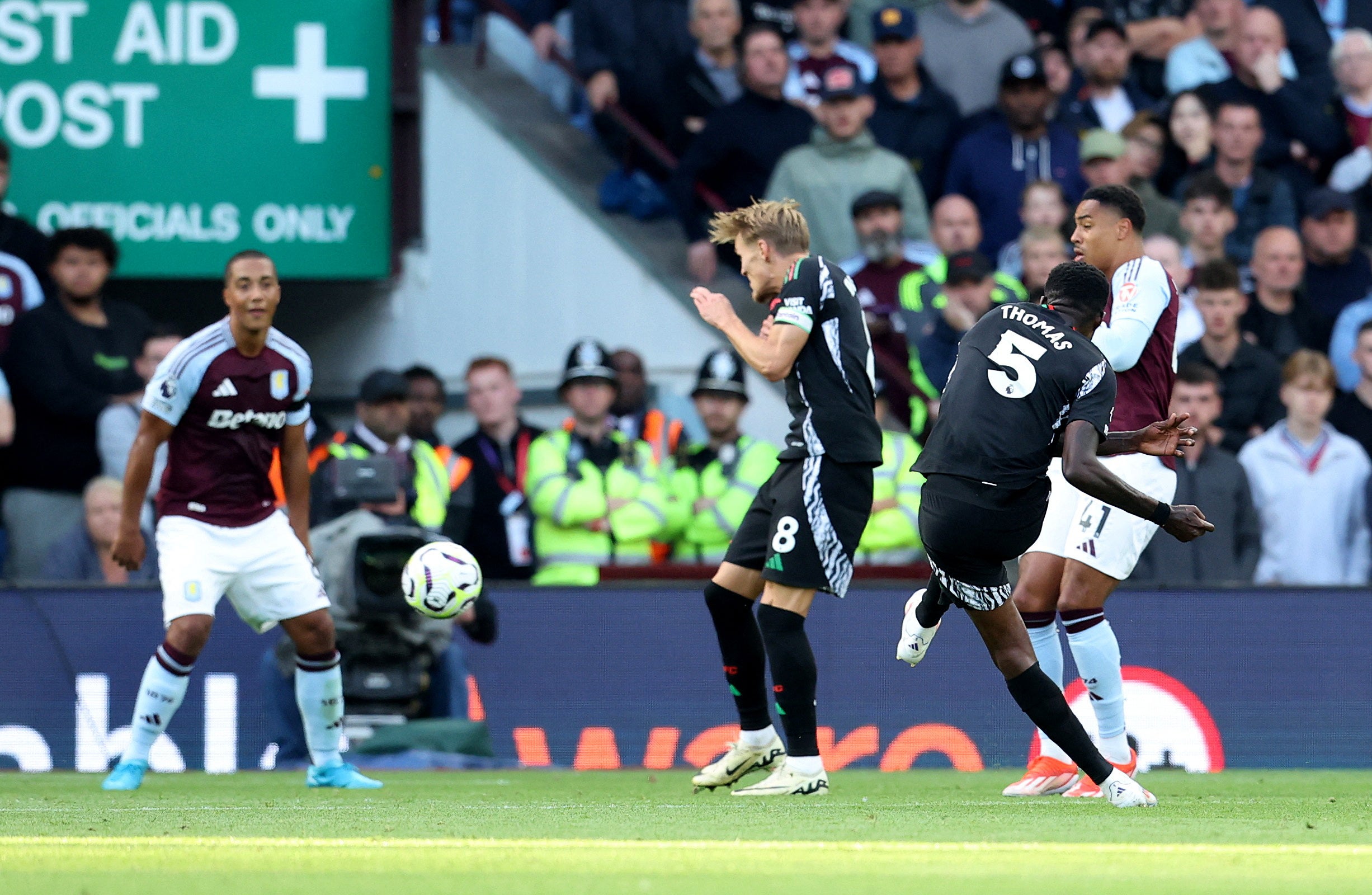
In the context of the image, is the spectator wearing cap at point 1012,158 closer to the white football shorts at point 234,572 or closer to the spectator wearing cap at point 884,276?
the spectator wearing cap at point 884,276

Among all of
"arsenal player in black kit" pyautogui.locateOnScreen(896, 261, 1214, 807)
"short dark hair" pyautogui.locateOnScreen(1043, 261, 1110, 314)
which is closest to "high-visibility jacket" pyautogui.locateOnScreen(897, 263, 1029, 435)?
"short dark hair" pyautogui.locateOnScreen(1043, 261, 1110, 314)

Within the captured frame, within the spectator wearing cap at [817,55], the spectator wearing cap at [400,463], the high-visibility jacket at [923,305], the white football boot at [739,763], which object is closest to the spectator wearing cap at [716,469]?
the high-visibility jacket at [923,305]

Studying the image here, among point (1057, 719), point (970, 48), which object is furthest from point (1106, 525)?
point (970, 48)

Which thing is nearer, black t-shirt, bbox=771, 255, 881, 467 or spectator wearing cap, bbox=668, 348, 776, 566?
black t-shirt, bbox=771, 255, 881, 467

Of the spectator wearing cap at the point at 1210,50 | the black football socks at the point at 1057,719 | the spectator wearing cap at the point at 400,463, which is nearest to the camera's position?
the black football socks at the point at 1057,719

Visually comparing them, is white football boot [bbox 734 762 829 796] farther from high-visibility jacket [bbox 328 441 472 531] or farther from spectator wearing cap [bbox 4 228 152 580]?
spectator wearing cap [bbox 4 228 152 580]

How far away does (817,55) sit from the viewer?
14648 millimetres

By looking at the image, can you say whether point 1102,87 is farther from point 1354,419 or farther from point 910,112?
point 1354,419

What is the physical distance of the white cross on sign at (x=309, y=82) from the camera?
583 inches

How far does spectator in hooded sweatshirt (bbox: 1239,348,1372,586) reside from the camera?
1248 centimetres

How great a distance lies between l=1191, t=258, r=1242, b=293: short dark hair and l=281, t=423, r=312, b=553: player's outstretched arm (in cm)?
601

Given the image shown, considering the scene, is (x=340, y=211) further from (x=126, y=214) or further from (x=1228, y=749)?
(x=1228, y=749)

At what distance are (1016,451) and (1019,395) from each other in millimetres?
196

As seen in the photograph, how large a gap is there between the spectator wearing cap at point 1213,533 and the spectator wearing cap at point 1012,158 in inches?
95.3
